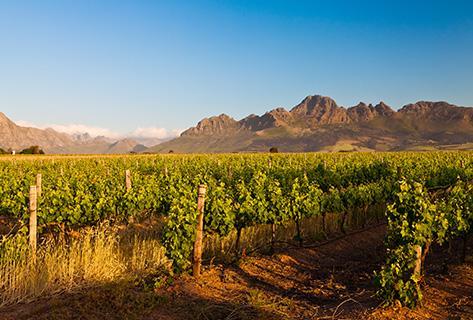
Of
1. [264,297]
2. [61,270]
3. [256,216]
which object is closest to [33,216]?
[61,270]

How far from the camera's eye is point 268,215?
10086 mm

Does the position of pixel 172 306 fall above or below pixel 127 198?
below

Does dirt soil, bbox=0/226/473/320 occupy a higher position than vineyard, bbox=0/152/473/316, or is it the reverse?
vineyard, bbox=0/152/473/316

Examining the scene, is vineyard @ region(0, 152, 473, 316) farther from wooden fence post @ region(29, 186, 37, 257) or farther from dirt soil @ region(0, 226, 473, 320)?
dirt soil @ region(0, 226, 473, 320)

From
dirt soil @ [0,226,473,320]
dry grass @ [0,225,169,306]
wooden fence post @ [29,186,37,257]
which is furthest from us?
wooden fence post @ [29,186,37,257]

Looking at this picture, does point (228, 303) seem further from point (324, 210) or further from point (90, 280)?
point (324, 210)

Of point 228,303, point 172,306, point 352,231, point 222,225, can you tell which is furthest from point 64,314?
point 352,231

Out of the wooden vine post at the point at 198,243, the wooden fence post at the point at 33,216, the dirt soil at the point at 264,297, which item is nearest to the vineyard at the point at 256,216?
the wooden vine post at the point at 198,243

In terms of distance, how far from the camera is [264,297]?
7.00 m

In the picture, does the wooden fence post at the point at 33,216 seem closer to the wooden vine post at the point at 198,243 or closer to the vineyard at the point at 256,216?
the vineyard at the point at 256,216

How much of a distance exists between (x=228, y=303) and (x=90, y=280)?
111 inches

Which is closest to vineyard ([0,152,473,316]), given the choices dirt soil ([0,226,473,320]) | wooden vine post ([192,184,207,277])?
wooden vine post ([192,184,207,277])

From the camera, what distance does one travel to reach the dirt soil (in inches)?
241

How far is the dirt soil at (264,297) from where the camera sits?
613 cm
